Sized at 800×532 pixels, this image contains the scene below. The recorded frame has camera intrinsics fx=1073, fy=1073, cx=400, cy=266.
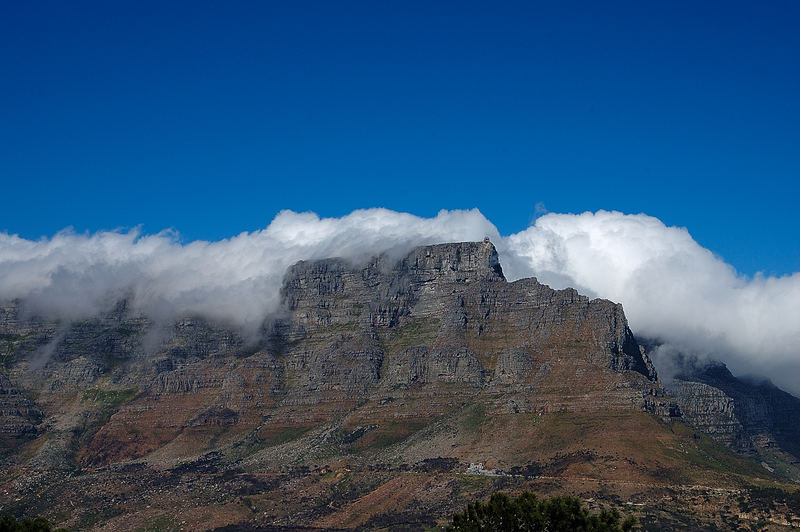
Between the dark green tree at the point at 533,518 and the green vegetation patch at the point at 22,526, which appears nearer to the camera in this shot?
the green vegetation patch at the point at 22,526

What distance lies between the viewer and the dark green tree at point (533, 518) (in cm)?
12781

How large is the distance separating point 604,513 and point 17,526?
230ft

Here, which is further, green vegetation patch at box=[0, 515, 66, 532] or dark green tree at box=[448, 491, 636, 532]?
dark green tree at box=[448, 491, 636, 532]

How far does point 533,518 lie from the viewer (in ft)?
423

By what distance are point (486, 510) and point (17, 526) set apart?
185 ft

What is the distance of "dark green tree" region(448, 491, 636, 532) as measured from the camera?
127812 millimetres

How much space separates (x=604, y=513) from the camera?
12950 centimetres

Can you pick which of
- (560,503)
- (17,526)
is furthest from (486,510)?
(17,526)

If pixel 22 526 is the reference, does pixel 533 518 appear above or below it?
above

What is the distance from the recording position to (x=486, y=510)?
13275cm

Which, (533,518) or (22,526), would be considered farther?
(533,518)

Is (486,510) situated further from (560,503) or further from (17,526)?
(17,526)

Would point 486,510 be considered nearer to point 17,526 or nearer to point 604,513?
point 604,513
